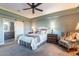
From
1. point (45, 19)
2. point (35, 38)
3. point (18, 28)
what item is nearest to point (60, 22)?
point (45, 19)

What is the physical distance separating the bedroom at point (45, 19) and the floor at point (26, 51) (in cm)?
2

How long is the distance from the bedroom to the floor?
0.02m

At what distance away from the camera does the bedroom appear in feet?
5.77

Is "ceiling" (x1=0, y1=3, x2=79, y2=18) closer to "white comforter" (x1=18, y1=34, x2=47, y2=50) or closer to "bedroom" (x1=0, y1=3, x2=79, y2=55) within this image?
"bedroom" (x1=0, y1=3, x2=79, y2=55)

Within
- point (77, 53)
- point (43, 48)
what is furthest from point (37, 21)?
point (77, 53)

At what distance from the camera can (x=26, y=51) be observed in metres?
1.80

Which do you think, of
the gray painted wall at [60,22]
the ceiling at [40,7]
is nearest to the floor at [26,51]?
the gray painted wall at [60,22]

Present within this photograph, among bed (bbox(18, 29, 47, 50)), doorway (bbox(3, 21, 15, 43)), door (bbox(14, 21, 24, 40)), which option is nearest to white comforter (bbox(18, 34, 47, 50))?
bed (bbox(18, 29, 47, 50))

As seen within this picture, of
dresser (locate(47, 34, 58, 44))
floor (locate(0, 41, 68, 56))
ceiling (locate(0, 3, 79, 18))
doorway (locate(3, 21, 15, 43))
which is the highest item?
ceiling (locate(0, 3, 79, 18))

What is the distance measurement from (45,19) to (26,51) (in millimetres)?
842

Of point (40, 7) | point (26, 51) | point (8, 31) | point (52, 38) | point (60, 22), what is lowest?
point (26, 51)

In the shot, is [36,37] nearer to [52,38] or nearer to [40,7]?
[52,38]

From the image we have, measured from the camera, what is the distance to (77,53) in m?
Answer: 1.74

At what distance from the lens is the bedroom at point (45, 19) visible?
1.76m
